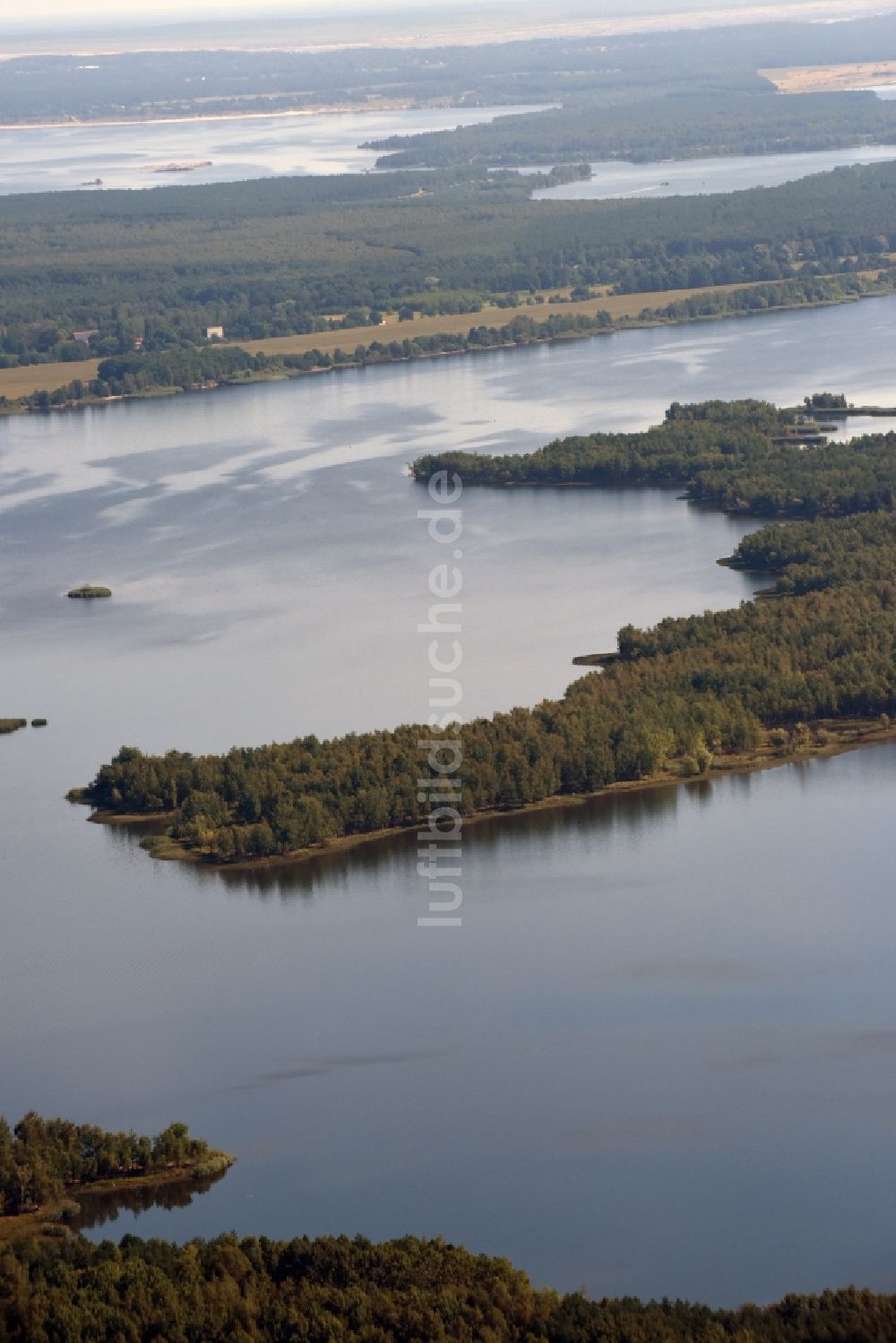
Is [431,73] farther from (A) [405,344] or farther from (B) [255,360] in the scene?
(B) [255,360]

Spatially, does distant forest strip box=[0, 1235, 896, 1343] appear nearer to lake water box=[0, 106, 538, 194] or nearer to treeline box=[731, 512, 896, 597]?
treeline box=[731, 512, 896, 597]

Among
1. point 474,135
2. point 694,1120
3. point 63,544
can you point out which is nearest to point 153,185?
point 474,135

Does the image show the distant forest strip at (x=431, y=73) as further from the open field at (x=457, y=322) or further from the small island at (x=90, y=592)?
the small island at (x=90, y=592)

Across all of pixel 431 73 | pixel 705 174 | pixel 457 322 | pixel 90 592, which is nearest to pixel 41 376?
pixel 457 322

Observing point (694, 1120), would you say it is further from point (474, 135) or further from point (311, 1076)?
point (474, 135)

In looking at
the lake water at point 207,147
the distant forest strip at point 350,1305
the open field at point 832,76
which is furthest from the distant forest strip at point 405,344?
the open field at point 832,76

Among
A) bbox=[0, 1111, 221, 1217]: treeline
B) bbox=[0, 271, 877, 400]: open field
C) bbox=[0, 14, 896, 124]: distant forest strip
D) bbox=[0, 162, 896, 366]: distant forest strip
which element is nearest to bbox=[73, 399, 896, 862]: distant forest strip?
bbox=[0, 1111, 221, 1217]: treeline
